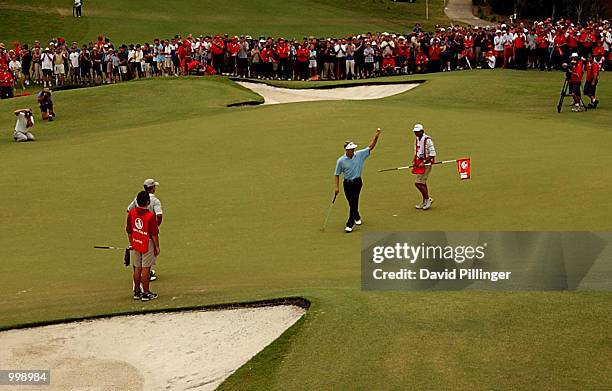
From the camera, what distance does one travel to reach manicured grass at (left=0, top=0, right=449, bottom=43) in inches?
2618

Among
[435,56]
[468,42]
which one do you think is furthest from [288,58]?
[468,42]

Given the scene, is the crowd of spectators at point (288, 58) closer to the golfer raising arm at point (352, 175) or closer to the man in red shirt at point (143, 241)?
the golfer raising arm at point (352, 175)

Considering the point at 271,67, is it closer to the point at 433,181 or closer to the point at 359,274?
the point at 433,181

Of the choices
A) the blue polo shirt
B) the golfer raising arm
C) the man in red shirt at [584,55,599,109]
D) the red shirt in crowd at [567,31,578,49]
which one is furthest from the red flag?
the red shirt in crowd at [567,31,578,49]

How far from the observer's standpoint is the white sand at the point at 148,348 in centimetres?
1441

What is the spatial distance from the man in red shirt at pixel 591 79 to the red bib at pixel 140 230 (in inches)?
995

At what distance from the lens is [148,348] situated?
51.2 ft

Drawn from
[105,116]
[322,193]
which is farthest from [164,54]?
[322,193]

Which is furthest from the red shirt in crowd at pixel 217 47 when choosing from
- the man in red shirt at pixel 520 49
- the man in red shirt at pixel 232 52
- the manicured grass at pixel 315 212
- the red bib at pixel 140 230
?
the red bib at pixel 140 230

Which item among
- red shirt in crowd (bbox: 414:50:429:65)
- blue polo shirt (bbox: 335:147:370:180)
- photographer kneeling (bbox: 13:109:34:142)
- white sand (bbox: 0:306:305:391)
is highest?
red shirt in crowd (bbox: 414:50:429:65)

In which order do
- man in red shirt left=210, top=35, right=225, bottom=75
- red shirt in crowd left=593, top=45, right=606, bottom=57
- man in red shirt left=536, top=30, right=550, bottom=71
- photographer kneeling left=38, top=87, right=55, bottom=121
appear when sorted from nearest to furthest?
photographer kneeling left=38, top=87, right=55, bottom=121
red shirt in crowd left=593, top=45, right=606, bottom=57
man in red shirt left=536, top=30, right=550, bottom=71
man in red shirt left=210, top=35, right=225, bottom=75

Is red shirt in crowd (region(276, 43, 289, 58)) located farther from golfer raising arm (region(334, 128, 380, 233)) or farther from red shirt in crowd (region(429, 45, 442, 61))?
golfer raising arm (region(334, 128, 380, 233))

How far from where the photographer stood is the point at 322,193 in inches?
1046

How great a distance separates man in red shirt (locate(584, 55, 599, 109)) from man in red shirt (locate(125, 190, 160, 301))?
2519 cm
